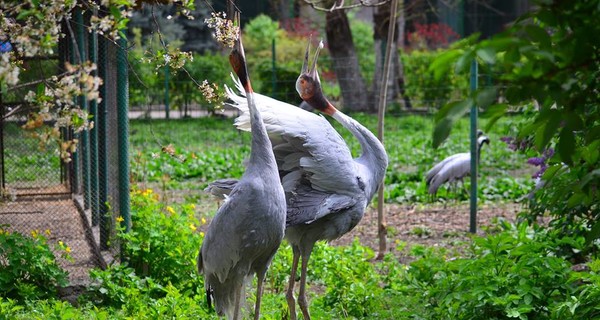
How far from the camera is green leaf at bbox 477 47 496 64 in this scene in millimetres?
2018

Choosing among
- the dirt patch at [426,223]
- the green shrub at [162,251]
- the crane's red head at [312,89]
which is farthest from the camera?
the dirt patch at [426,223]

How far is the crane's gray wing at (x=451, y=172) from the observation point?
9.96 metres

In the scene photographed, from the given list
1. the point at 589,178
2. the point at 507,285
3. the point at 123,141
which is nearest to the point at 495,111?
the point at 589,178

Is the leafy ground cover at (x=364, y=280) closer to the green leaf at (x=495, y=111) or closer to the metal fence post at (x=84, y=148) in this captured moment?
the metal fence post at (x=84, y=148)

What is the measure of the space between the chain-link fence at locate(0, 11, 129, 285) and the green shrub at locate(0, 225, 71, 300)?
0.25 m

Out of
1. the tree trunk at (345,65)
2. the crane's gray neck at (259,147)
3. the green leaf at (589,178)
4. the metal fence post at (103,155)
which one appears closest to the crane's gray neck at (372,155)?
the crane's gray neck at (259,147)

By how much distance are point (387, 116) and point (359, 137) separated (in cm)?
1152

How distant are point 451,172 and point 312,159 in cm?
487

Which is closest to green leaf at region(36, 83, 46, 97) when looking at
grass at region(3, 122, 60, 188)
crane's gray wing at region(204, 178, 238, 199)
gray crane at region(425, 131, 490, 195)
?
crane's gray wing at region(204, 178, 238, 199)

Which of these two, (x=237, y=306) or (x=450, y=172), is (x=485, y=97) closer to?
(x=237, y=306)

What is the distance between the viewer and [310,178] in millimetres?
5520

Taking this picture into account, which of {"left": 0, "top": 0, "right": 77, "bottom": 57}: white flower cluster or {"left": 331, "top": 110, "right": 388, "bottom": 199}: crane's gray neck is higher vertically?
{"left": 0, "top": 0, "right": 77, "bottom": 57}: white flower cluster

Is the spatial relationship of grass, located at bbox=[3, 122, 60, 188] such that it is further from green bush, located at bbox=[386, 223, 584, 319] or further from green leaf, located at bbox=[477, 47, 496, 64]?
green leaf, located at bbox=[477, 47, 496, 64]

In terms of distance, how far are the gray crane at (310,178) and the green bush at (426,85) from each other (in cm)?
1015
